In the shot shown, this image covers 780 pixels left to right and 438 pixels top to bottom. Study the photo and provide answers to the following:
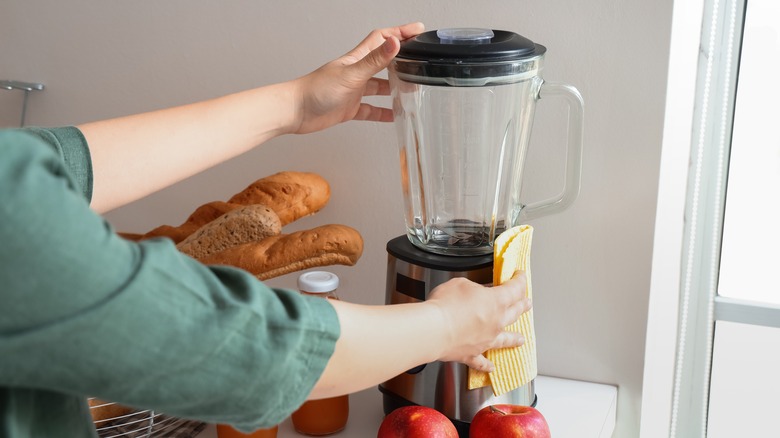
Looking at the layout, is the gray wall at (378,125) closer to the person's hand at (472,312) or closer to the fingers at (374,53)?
the fingers at (374,53)

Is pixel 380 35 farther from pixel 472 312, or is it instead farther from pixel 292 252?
pixel 472 312

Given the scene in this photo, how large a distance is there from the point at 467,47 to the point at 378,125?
0.32m

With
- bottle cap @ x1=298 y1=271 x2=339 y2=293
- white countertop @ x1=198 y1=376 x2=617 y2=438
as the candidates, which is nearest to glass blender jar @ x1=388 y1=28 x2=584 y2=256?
bottle cap @ x1=298 y1=271 x2=339 y2=293

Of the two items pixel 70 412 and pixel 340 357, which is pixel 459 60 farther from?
pixel 70 412

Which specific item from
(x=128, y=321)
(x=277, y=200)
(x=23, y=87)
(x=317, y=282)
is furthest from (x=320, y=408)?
(x=23, y=87)

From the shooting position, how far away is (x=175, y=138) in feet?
2.96

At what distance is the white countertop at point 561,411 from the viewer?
100 centimetres

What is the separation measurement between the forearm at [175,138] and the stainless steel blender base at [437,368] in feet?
0.71

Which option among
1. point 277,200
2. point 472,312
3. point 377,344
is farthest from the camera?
point 277,200

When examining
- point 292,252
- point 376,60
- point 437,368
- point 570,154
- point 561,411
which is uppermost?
point 376,60

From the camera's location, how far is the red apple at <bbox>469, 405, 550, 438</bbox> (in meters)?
0.85

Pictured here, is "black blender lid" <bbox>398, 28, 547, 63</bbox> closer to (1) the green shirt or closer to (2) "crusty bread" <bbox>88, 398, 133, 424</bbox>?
(1) the green shirt

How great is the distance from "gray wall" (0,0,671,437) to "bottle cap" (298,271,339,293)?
0.24m

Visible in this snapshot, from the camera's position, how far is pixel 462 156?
1008 millimetres
